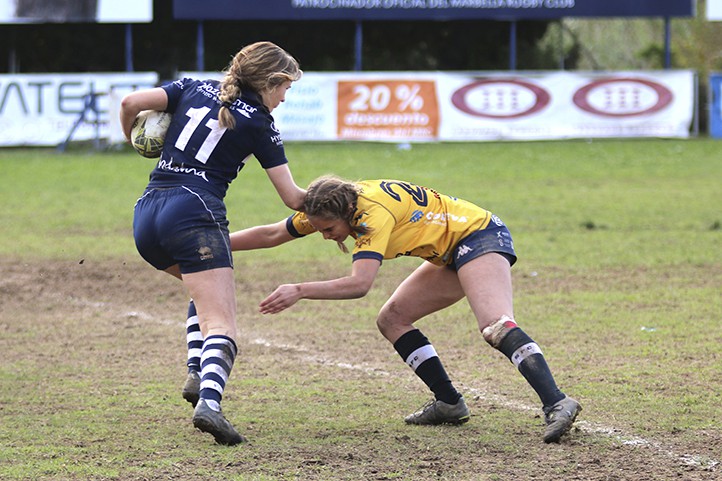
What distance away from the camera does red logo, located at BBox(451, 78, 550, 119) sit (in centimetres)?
2598

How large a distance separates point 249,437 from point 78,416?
111cm

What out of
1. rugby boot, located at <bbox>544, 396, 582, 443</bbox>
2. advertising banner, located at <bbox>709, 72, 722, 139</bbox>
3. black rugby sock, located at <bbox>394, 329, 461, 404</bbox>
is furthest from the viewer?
advertising banner, located at <bbox>709, 72, 722, 139</bbox>

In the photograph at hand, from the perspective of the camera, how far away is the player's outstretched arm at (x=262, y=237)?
248 inches

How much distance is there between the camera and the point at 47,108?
24.8 metres

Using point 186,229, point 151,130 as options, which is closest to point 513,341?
point 186,229

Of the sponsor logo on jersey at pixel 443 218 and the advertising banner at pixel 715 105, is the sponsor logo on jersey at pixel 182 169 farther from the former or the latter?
the advertising banner at pixel 715 105

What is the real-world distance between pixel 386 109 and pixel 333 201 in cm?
2040

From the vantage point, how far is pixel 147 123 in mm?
5855

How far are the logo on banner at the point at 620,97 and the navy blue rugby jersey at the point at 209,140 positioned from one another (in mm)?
21479

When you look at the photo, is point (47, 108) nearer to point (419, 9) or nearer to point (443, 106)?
point (443, 106)

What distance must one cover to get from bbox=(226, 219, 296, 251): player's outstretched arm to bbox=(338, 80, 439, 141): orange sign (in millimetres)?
19545

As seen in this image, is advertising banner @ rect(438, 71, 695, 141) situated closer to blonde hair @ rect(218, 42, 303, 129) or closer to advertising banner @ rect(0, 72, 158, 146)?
advertising banner @ rect(0, 72, 158, 146)

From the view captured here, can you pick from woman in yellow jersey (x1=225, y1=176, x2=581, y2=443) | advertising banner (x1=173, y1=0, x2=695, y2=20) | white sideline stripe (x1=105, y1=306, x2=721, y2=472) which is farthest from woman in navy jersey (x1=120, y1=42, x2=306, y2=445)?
advertising banner (x1=173, y1=0, x2=695, y2=20)

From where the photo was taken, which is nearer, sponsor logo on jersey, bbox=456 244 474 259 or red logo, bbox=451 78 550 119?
sponsor logo on jersey, bbox=456 244 474 259
